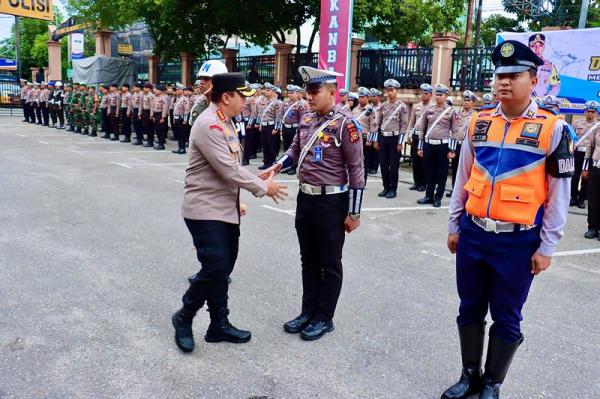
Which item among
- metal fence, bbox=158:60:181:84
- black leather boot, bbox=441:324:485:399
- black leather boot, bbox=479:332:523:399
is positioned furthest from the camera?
metal fence, bbox=158:60:181:84

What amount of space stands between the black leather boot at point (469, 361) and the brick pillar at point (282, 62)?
52.7 feet

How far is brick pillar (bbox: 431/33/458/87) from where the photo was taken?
1355 cm

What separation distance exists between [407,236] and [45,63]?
5276 centimetres

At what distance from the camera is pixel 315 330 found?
12.3 ft

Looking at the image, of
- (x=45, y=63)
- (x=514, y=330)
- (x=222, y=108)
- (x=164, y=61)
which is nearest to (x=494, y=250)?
(x=514, y=330)

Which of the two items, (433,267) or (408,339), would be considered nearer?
(408,339)

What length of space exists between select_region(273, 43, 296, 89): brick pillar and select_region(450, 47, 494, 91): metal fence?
21.3 feet

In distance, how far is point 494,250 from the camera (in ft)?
9.12

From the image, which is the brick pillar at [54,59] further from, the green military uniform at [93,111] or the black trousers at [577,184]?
the black trousers at [577,184]

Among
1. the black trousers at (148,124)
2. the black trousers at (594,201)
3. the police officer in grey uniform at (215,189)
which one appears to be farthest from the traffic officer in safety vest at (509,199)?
the black trousers at (148,124)

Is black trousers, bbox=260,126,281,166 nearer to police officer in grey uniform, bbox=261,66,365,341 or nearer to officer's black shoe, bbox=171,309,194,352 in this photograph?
police officer in grey uniform, bbox=261,66,365,341

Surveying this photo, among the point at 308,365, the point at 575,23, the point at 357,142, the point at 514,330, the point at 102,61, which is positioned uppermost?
the point at 575,23

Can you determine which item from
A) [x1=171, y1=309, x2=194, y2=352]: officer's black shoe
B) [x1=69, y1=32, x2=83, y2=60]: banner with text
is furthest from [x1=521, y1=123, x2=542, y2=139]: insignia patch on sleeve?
[x1=69, y1=32, x2=83, y2=60]: banner with text

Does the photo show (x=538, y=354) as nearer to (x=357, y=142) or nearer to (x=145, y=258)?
(x=357, y=142)
